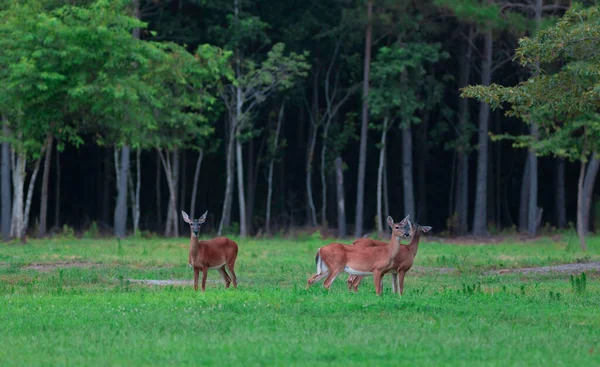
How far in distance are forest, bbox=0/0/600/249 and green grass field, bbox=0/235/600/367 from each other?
4.83m

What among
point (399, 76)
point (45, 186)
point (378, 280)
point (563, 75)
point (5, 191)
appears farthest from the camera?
point (399, 76)

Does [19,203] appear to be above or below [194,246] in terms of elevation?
above

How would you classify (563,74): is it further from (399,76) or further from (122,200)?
(399,76)

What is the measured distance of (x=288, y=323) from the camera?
43.0 feet

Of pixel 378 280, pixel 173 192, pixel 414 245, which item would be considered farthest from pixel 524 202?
pixel 378 280

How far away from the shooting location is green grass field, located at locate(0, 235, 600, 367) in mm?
10969

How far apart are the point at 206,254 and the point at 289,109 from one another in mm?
33742

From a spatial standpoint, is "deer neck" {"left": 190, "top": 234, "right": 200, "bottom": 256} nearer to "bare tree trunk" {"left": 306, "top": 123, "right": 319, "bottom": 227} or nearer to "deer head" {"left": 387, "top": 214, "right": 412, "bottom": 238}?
"deer head" {"left": 387, "top": 214, "right": 412, "bottom": 238}

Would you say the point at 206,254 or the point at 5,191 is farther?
the point at 5,191

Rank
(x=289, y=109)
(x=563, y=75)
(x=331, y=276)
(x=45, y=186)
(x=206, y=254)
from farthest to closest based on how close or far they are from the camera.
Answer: (x=289, y=109) → (x=45, y=186) → (x=563, y=75) → (x=206, y=254) → (x=331, y=276)

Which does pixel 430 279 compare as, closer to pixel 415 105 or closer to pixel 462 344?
pixel 462 344

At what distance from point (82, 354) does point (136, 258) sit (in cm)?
1461

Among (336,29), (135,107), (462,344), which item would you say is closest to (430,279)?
(462,344)

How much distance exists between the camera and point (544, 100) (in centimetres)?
1959
